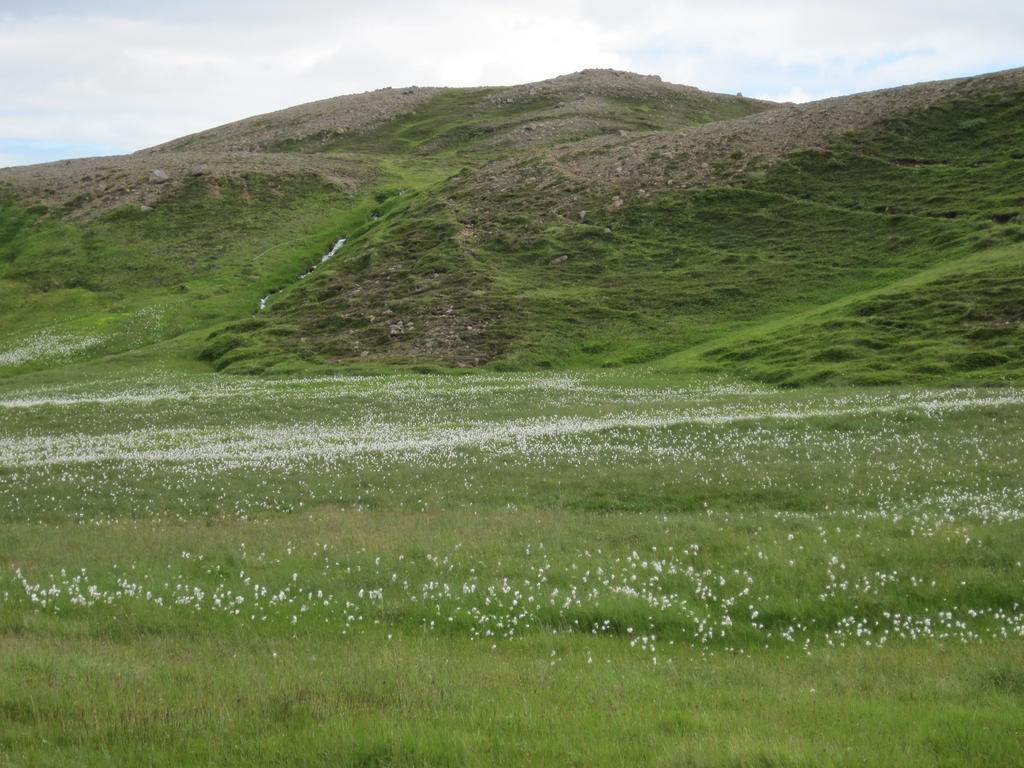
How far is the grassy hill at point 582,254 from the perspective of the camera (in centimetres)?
6003

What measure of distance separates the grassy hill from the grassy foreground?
26.7 m

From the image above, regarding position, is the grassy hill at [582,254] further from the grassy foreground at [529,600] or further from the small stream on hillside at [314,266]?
the grassy foreground at [529,600]

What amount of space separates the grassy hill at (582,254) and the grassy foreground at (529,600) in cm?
2668

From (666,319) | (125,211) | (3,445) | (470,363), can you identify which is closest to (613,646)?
(3,445)

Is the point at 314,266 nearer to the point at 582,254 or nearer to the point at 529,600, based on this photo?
the point at 582,254

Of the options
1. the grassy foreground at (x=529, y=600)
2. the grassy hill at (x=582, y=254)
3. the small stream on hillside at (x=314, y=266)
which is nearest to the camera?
the grassy foreground at (x=529, y=600)

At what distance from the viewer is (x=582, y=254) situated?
287 ft

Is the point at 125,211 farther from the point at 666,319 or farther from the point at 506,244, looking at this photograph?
the point at 666,319

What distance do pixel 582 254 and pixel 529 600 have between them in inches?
3030

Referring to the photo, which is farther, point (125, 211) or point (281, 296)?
point (125, 211)

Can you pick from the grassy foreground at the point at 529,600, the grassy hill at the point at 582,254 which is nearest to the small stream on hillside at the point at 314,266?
the grassy hill at the point at 582,254

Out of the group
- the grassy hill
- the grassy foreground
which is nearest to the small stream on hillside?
the grassy hill

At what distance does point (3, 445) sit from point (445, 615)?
27.4m

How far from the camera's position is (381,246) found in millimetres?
94562
